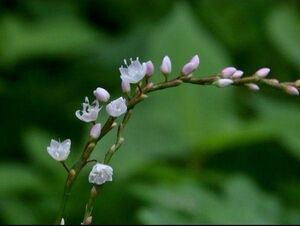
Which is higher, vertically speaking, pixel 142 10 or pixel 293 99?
pixel 142 10

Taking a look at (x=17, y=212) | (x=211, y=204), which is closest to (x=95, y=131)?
(x=211, y=204)

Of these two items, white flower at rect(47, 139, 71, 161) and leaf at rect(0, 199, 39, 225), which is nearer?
white flower at rect(47, 139, 71, 161)

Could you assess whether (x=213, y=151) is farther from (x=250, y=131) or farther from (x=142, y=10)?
(x=142, y=10)

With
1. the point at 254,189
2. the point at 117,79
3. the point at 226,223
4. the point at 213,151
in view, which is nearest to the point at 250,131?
the point at 213,151

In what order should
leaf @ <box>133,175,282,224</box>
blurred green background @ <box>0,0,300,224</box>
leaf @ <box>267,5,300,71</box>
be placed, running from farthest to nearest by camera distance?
leaf @ <box>267,5,300,71</box>, blurred green background @ <box>0,0,300,224</box>, leaf @ <box>133,175,282,224</box>

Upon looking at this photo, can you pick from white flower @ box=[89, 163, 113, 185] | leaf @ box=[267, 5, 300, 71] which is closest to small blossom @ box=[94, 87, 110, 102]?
white flower @ box=[89, 163, 113, 185]

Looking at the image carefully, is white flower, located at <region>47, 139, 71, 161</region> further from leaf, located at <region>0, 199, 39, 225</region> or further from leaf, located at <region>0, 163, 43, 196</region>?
leaf, located at <region>0, 163, 43, 196</region>

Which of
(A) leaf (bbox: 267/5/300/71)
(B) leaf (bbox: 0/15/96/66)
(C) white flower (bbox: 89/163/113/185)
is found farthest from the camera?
(B) leaf (bbox: 0/15/96/66)
